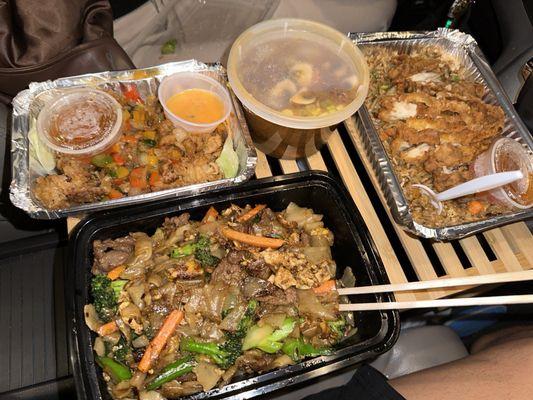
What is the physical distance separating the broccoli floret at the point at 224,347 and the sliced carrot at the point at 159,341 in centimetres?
8

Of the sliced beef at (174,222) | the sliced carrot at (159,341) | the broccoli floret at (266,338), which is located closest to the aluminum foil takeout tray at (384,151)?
the broccoli floret at (266,338)

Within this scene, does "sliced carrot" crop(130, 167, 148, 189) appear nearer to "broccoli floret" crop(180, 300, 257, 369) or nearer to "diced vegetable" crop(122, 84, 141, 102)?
"diced vegetable" crop(122, 84, 141, 102)

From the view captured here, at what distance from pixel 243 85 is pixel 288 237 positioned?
795 mm

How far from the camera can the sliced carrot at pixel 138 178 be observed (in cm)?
207

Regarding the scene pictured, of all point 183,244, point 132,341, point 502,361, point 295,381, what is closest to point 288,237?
point 183,244

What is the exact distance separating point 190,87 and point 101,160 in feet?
2.09

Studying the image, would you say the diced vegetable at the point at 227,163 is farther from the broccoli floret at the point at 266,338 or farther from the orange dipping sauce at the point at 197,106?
the broccoli floret at the point at 266,338

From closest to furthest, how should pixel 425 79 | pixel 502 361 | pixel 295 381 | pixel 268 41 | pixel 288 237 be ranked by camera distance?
pixel 295 381 → pixel 502 361 → pixel 288 237 → pixel 268 41 → pixel 425 79

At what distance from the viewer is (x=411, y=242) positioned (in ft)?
7.23

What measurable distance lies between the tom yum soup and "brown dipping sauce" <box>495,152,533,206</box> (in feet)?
2.84

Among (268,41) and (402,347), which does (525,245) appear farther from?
(268,41)

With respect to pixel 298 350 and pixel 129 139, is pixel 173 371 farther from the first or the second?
pixel 129 139

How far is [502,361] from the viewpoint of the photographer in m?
1.90

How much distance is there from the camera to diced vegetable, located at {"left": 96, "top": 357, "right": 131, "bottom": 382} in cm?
167
